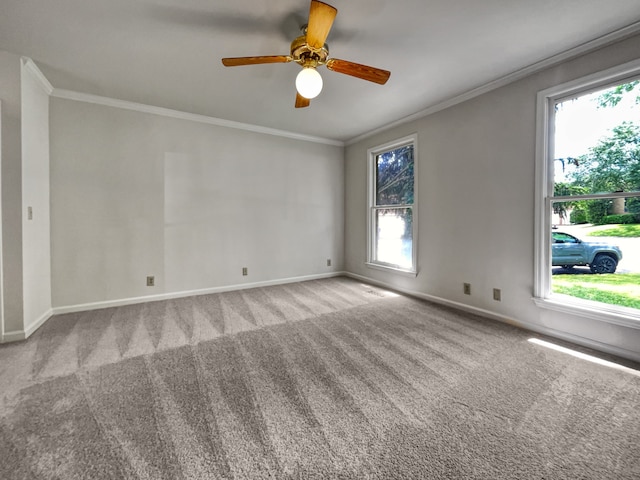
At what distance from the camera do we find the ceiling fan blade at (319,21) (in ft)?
4.96

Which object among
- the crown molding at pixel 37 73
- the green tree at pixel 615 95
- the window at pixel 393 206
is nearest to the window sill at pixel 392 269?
the window at pixel 393 206

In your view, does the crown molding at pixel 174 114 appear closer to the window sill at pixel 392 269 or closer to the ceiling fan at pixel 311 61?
the ceiling fan at pixel 311 61

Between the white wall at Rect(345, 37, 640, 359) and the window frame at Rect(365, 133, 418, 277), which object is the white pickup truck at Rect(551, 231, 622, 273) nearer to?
the white wall at Rect(345, 37, 640, 359)

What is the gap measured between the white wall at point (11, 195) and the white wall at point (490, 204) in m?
4.19

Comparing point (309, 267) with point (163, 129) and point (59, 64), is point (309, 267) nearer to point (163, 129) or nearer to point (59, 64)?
point (163, 129)

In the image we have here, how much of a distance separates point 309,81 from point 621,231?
9.10 feet

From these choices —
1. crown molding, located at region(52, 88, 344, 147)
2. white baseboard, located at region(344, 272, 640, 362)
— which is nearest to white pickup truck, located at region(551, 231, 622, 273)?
white baseboard, located at region(344, 272, 640, 362)

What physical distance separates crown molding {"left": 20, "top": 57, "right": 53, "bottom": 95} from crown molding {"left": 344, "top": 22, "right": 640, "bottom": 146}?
405 centimetres

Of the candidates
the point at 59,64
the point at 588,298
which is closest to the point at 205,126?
the point at 59,64

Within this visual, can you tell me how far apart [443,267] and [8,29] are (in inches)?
181

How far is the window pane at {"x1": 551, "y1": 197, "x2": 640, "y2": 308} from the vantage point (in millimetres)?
2141

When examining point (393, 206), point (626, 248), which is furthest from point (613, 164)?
point (393, 206)

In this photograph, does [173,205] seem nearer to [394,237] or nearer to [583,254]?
[394,237]

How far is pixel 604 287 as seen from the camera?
228 cm
